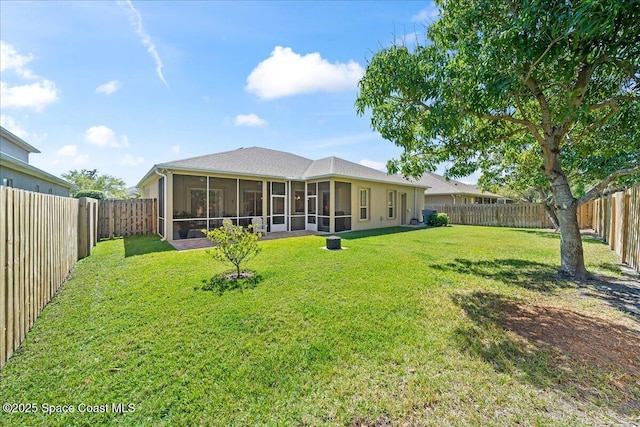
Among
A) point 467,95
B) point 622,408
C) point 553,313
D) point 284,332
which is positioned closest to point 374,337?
point 284,332

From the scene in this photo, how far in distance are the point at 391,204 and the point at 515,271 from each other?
11.5m

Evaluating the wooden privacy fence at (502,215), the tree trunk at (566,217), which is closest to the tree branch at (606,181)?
the tree trunk at (566,217)

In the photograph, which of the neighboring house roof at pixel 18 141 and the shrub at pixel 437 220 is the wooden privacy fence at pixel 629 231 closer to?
the shrub at pixel 437 220

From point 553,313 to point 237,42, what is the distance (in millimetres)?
11803

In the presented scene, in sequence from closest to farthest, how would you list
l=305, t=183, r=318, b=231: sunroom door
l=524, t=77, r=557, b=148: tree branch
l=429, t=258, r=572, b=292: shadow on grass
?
l=524, t=77, r=557, b=148: tree branch → l=429, t=258, r=572, b=292: shadow on grass → l=305, t=183, r=318, b=231: sunroom door

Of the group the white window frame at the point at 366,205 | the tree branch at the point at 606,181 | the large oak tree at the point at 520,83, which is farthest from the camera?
the white window frame at the point at 366,205

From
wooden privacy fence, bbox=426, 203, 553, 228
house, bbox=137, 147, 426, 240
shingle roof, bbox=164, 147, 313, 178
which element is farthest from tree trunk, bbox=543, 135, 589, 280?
wooden privacy fence, bbox=426, 203, 553, 228

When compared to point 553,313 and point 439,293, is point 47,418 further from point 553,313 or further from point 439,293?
point 553,313

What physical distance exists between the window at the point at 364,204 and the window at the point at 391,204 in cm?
231

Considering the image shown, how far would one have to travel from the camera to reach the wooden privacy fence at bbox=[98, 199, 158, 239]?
12578 mm

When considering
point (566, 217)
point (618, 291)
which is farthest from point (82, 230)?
point (618, 291)

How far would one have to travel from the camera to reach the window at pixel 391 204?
701 inches

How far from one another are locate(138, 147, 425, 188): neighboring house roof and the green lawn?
276 inches

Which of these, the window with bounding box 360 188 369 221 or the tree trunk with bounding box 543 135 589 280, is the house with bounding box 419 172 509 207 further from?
the tree trunk with bounding box 543 135 589 280
